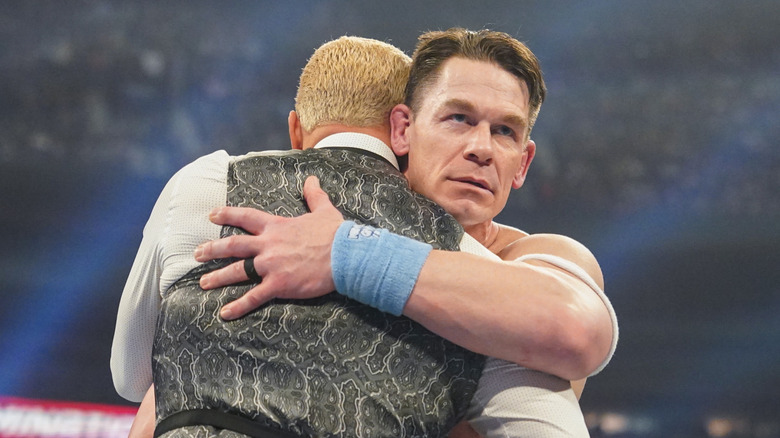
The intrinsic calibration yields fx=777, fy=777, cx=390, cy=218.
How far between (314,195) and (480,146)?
1.49 feet

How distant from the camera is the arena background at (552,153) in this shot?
15.5ft

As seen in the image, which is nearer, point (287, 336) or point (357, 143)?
point (287, 336)

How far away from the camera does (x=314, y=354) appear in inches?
49.6

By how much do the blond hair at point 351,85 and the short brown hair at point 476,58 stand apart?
0.15ft

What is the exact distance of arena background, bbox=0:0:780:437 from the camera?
15.5 ft

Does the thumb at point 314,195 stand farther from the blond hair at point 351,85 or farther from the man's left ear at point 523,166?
the man's left ear at point 523,166

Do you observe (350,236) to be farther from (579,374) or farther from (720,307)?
(720,307)

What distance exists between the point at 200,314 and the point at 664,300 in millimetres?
4470

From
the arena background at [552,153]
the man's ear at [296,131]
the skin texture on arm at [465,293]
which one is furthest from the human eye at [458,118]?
the arena background at [552,153]

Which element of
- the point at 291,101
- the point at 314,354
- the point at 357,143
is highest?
the point at 357,143

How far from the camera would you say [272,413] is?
1.24 meters

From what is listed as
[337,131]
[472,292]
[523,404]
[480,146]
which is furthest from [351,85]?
[523,404]

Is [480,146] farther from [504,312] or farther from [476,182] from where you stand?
[504,312]

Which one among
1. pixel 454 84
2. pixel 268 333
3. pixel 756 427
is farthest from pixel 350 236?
pixel 756 427
